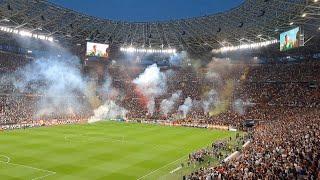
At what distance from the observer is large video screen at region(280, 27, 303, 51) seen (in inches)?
1788

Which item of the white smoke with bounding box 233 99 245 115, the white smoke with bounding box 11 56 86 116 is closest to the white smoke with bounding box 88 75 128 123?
the white smoke with bounding box 11 56 86 116

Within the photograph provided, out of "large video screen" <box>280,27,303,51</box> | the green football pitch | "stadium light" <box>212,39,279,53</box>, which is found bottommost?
the green football pitch

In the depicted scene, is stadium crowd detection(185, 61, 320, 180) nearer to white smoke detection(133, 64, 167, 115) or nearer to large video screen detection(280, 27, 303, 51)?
large video screen detection(280, 27, 303, 51)

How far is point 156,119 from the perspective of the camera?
73188mm

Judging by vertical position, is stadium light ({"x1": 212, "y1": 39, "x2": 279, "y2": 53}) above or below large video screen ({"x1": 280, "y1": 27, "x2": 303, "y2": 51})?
above

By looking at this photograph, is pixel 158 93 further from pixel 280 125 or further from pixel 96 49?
pixel 280 125

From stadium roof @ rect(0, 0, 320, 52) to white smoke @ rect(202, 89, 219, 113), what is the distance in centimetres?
1038

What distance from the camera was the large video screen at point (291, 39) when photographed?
45.4 meters

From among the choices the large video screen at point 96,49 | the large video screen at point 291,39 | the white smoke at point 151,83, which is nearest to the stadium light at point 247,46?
the white smoke at point 151,83

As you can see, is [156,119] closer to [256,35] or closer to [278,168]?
[256,35]

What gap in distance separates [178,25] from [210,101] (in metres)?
19.2

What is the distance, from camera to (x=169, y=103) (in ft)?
265

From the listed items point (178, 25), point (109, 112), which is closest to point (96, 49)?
point (109, 112)

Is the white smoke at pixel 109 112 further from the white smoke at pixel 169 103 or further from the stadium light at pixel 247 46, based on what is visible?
the stadium light at pixel 247 46
